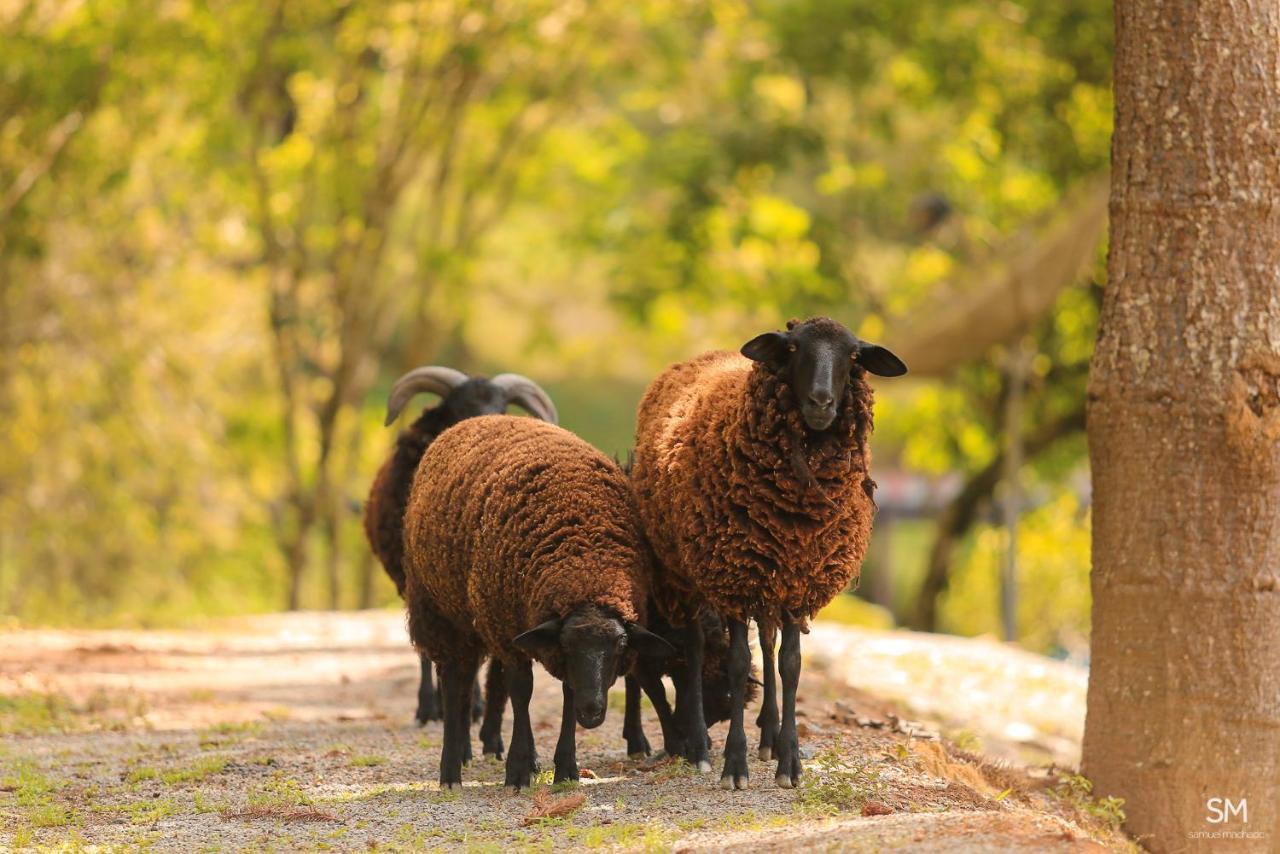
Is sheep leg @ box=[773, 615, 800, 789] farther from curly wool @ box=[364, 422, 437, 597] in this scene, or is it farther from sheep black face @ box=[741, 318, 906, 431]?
curly wool @ box=[364, 422, 437, 597]

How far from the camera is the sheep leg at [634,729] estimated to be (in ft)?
25.7

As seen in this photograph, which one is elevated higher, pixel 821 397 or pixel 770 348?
pixel 770 348

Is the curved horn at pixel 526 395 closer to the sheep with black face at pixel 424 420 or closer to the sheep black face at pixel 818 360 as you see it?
the sheep with black face at pixel 424 420

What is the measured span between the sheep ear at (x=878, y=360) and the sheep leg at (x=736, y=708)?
51.7 inches

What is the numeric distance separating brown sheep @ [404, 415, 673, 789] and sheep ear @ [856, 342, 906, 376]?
1.34m

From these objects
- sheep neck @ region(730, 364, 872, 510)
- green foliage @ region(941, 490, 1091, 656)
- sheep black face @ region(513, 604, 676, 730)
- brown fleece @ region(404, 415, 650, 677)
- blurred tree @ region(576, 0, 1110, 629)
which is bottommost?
green foliage @ region(941, 490, 1091, 656)

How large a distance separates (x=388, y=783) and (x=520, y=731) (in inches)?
33.9

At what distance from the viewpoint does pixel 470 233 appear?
20.9 metres

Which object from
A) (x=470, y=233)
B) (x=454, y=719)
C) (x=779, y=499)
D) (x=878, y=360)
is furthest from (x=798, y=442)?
(x=470, y=233)

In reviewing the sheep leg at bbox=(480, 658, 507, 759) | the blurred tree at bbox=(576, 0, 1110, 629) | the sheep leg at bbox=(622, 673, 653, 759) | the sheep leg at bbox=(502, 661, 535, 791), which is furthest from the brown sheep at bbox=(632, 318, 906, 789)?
the blurred tree at bbox=(576, 0, 1110, 629)

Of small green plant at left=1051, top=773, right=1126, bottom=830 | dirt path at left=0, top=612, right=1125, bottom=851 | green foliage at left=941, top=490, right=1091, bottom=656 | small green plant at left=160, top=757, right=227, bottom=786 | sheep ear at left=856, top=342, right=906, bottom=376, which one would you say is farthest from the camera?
green foliage at left=941, top=490, right=1091, bottom=656

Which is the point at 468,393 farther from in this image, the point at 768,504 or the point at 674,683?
the point at 768,504

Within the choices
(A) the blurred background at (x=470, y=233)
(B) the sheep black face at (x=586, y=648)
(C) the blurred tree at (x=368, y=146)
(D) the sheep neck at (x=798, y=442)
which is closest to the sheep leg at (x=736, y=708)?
(B) the sheep black face at (x=586, y=648)

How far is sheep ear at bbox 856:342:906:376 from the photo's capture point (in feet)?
22.9
